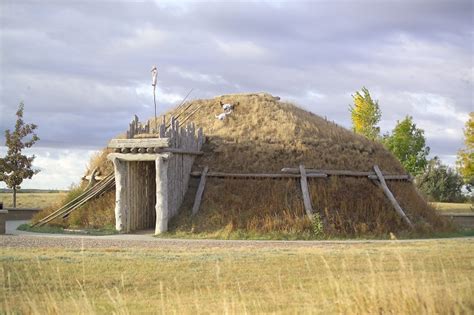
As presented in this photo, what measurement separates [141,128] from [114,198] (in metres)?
2.85

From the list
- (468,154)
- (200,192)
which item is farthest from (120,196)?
(468,154)

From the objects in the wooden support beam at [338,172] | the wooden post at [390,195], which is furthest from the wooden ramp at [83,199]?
the wooden post at [390,195]

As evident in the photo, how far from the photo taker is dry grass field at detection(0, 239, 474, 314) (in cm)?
919

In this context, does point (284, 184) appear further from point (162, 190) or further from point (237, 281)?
point (237, 281)

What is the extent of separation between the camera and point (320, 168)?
2581cm

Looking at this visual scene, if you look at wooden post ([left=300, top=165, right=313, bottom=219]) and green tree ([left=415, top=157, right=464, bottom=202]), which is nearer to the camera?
wooden post ([left=300, top=165, right=313, bottom=219])

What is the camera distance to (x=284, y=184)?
25.2 metres

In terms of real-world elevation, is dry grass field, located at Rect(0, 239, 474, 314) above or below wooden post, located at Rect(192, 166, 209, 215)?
below

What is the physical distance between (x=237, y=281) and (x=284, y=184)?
12.6 metres

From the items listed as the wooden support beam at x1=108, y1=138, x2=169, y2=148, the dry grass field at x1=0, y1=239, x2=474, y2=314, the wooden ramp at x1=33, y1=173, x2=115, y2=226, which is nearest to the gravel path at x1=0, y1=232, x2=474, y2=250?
the dry grass field at x1=0, y1=239, x2=474, y2=314

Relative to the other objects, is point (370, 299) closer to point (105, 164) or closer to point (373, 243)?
point (373, 243)

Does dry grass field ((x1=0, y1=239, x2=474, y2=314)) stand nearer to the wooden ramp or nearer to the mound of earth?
the mound of earth

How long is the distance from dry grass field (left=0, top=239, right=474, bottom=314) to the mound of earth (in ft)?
12.9

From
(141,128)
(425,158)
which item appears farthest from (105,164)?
(425,158)
